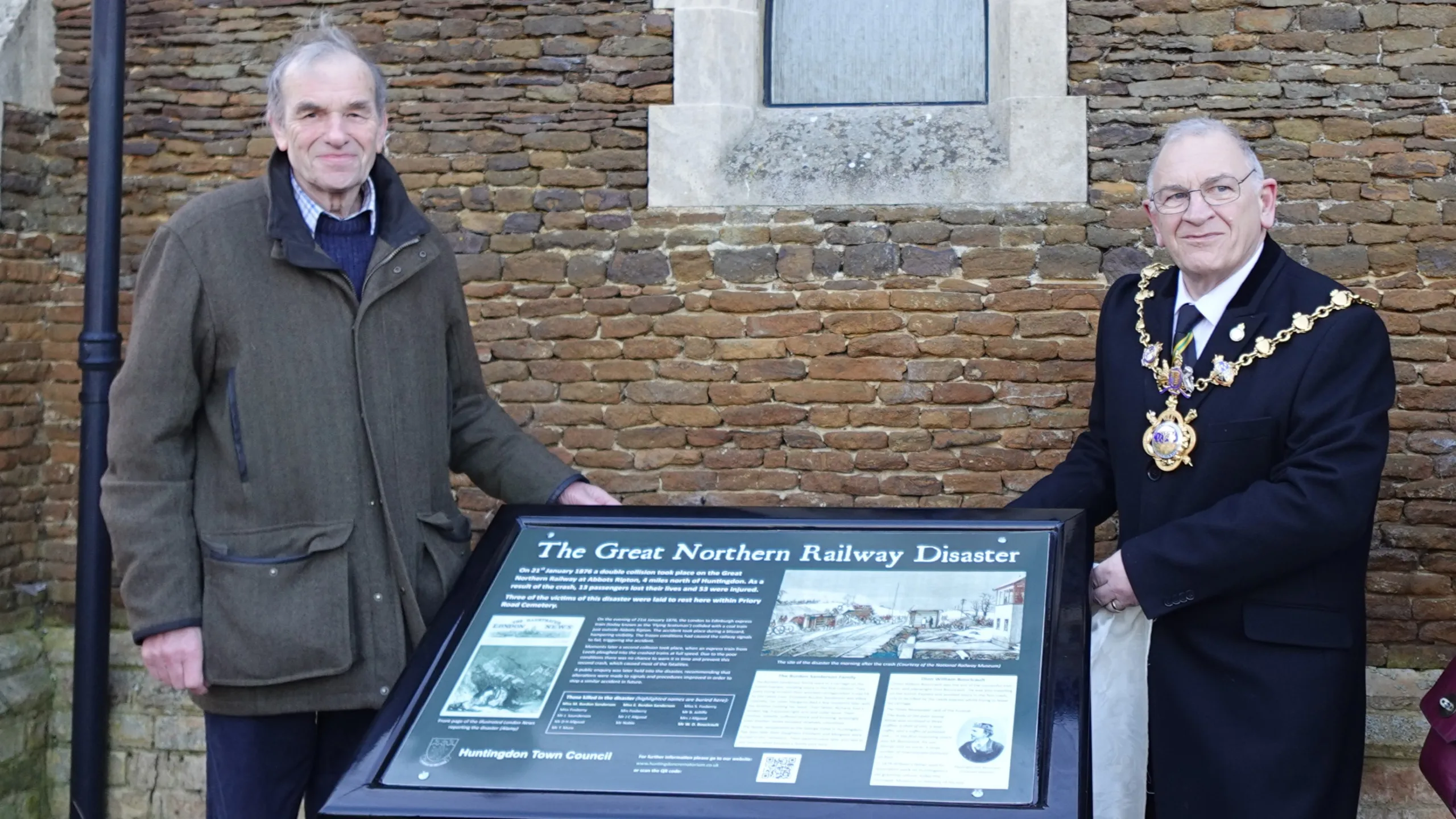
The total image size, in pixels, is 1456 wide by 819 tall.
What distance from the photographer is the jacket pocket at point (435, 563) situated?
3066 mm

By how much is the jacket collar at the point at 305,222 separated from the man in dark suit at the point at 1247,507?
160cm

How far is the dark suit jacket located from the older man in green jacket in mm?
1538

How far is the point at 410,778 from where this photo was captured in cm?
235

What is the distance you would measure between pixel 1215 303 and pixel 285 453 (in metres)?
1.96

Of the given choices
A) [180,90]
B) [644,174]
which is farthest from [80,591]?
[644,174]

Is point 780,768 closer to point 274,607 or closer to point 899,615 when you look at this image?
point 899,615

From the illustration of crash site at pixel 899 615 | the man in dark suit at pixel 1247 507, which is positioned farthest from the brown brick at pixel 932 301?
the illustration of crash site at pixel 899 615

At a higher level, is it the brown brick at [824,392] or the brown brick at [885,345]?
the brown brick at [885,345]

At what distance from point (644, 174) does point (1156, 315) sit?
244 centimetres

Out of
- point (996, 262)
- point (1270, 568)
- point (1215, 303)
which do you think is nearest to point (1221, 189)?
point (1215, 303)

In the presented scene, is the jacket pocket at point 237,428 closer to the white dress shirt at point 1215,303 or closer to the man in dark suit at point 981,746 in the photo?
the man in dark suit at point 981,746

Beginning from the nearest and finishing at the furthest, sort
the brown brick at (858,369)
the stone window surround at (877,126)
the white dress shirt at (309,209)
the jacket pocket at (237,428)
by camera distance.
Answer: the jacket pocket at (237,428) → the white dress shirt at (309,209) → the stone window surround at (877,126) → the brown brick at (858,369)

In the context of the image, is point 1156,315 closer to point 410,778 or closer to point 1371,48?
point 410,778

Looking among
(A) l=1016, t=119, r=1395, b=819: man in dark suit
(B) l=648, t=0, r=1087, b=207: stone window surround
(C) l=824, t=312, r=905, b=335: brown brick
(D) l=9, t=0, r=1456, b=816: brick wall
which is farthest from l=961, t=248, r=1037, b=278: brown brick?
(A) l=1016, t=119, r=1395, b=819: man in dark suit
